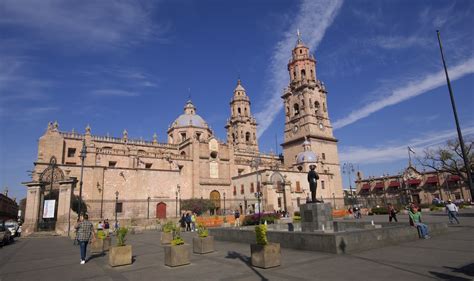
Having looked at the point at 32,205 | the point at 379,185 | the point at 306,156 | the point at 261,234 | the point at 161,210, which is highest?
the point at 306,156

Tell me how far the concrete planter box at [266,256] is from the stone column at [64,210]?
933 inches

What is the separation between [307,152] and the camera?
5212cm

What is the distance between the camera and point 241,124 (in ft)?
226

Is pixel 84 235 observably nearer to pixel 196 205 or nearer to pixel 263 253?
pixel 263 253

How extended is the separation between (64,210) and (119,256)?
2173cm

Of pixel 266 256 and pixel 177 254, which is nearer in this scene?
pixel 266 256

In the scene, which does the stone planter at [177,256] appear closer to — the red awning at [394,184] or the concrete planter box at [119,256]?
the concrete planter box at [119,256]

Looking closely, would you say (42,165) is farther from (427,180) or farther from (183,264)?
(427,180)

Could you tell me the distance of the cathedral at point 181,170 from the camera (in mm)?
29250

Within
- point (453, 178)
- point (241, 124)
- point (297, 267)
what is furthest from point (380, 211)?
point (241, 124)

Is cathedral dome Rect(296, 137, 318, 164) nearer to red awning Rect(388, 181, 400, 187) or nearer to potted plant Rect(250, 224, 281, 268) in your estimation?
red awning Rect(388, 181, 400, 187)

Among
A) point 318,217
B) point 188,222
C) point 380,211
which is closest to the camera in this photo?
point 318,217

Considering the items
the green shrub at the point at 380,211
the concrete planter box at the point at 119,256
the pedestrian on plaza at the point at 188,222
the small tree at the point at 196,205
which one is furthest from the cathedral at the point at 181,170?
the concrete planter box at the point at 119,256

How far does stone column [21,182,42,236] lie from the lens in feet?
86.9
